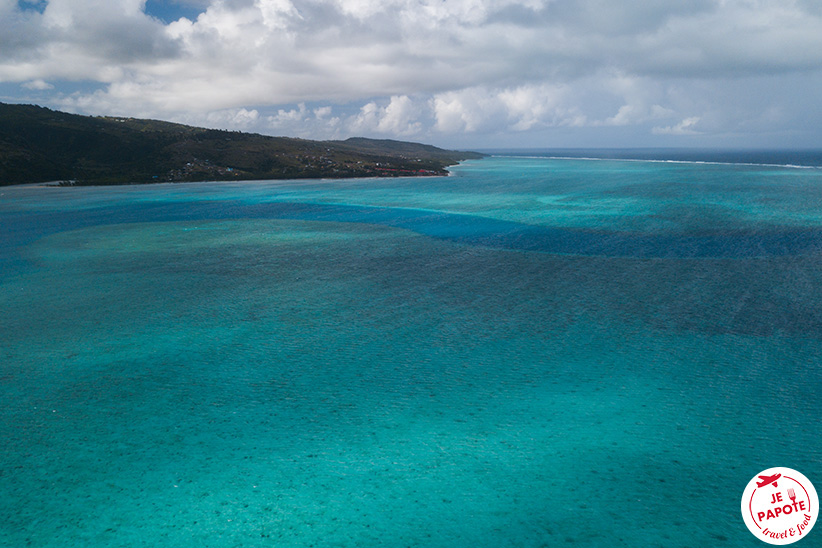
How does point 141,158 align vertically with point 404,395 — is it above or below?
above

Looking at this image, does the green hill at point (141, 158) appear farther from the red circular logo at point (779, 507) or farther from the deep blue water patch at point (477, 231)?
the red circular logo at point (779, 507)

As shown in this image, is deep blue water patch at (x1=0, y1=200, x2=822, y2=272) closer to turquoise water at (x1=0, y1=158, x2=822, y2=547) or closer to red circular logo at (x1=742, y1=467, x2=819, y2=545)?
turquoise water at (x1=0, y1=158, x2=822, y2=547)

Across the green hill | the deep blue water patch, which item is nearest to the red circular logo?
the deep blue water patch

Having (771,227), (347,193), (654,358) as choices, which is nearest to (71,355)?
(654,358)

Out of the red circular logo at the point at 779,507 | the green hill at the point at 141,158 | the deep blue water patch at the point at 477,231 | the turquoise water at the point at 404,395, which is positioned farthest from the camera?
the green hill at the point at 141,158

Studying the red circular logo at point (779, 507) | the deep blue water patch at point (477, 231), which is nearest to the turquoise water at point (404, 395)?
the red circular logo at point (779, 507)

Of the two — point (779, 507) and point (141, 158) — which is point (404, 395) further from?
point (141, 158)

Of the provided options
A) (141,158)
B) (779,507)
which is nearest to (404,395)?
(779,507)
